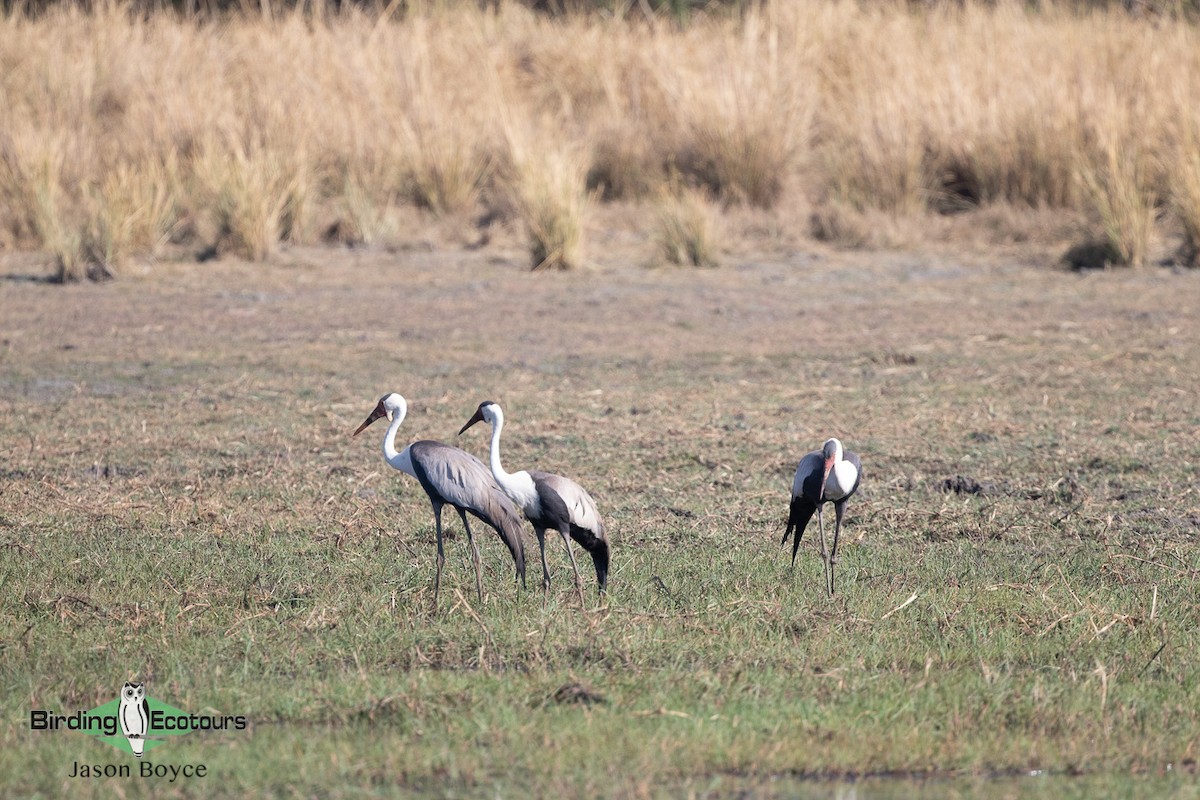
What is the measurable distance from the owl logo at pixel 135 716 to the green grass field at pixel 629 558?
8 cm

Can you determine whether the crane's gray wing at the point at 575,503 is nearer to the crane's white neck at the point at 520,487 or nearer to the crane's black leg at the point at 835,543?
the crane's white neck at the point at 520,487

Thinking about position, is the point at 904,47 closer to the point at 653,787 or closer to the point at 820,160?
the point at 820,160

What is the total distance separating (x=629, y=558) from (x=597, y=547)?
0.58 m

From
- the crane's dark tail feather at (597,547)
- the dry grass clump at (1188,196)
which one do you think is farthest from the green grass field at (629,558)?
the dry grass clump at (1188,196)

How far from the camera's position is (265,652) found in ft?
15.1

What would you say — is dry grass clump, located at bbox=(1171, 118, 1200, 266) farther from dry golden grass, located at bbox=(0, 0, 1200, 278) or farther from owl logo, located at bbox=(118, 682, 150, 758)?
owl logo, located at bbox=(118, 682, 150, 758)

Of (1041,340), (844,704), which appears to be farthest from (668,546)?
(1041,340)

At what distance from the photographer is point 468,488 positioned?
5.12 m

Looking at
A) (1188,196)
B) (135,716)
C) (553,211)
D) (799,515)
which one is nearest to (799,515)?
(799,515)

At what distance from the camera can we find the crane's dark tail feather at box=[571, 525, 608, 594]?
5.08m

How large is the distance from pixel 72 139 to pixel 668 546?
35.1ft

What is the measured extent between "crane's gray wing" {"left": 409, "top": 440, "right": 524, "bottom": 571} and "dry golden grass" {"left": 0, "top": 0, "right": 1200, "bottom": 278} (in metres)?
7.93

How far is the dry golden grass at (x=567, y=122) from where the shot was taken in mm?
13375

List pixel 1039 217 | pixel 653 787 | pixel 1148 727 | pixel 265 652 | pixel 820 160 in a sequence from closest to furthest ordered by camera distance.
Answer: pixel 653 787 → pixel 1148 727 → pixel 265 652 → pixel 1039 217 → pixel 820 160
